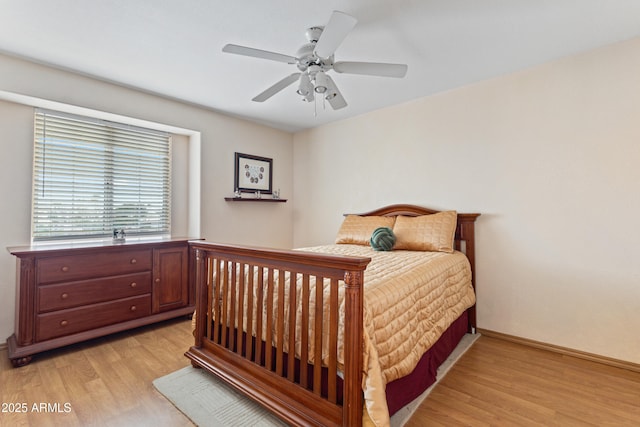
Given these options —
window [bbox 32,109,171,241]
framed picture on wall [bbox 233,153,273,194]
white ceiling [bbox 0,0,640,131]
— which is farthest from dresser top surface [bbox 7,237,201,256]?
white ceiling [bbox 0,0,640,131]

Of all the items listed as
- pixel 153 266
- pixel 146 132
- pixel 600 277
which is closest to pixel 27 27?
pixel 146 132

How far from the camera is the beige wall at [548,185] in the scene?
7.17 feet

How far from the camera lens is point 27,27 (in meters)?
1.98

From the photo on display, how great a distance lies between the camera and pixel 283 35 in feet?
6.86

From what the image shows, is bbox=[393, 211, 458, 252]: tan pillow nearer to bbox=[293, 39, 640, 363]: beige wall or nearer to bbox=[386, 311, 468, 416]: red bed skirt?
bbox=[293, 39, 640, 363]: beige wall

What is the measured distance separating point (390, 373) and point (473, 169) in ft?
7.33

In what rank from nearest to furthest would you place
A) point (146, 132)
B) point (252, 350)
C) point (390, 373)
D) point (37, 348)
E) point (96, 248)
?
point (390, 373)
point (252, 350)
point (37, 348)
point (96, 248)
point (146, 132)

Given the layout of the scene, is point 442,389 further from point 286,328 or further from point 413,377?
point 286,328

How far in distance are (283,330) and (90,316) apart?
2.02 m

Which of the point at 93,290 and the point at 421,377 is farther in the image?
the point at 93,290

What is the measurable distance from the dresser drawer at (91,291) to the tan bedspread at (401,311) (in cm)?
228

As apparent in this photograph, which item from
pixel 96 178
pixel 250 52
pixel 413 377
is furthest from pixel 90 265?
pixel 413 377

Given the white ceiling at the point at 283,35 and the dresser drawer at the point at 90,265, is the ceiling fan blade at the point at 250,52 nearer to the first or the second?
the white ceiling at the point at 283,35

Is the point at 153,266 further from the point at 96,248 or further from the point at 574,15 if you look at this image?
the point at 574,15
